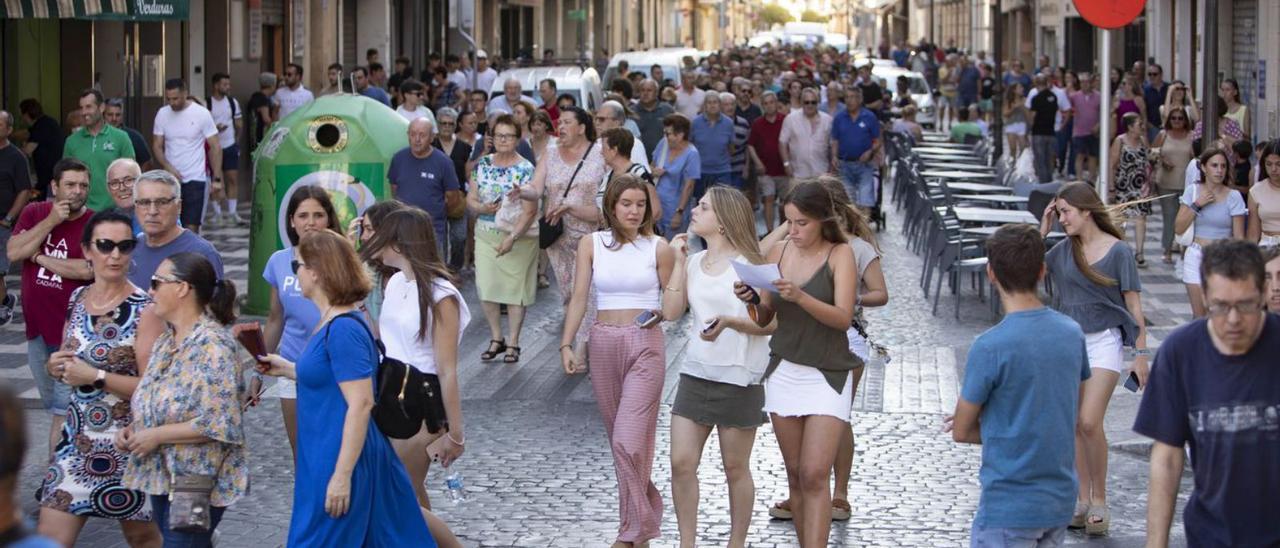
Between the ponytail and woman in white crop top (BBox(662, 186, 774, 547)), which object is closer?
the ponytail

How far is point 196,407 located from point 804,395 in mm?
2284

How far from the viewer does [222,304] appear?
6281 millimetres

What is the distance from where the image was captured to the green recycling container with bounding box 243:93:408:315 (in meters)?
14.0

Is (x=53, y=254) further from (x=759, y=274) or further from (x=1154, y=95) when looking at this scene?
(x=1154, y=95)

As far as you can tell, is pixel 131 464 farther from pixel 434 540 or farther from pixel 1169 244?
pixel 1169 244

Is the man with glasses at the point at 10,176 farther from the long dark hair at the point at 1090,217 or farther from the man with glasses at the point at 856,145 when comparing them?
the man with glasses at the point at 856,145

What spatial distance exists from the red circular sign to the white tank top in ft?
11.2

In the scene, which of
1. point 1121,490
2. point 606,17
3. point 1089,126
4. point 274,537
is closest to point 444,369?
point 274,537

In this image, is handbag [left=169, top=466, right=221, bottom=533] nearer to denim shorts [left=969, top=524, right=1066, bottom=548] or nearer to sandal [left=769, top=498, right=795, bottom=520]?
denim shorts [left=969, top=524, right=1066, bottom=548]

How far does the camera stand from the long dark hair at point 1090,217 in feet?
25.9

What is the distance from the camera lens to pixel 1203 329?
5.01 meters

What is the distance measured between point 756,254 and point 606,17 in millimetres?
61121

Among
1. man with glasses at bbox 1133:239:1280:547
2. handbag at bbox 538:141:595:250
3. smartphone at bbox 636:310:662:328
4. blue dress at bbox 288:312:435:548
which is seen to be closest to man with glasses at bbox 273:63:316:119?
handbag at bbox 538:141:595:250

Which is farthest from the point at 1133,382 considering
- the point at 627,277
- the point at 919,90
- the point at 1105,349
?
the point at 919,90
